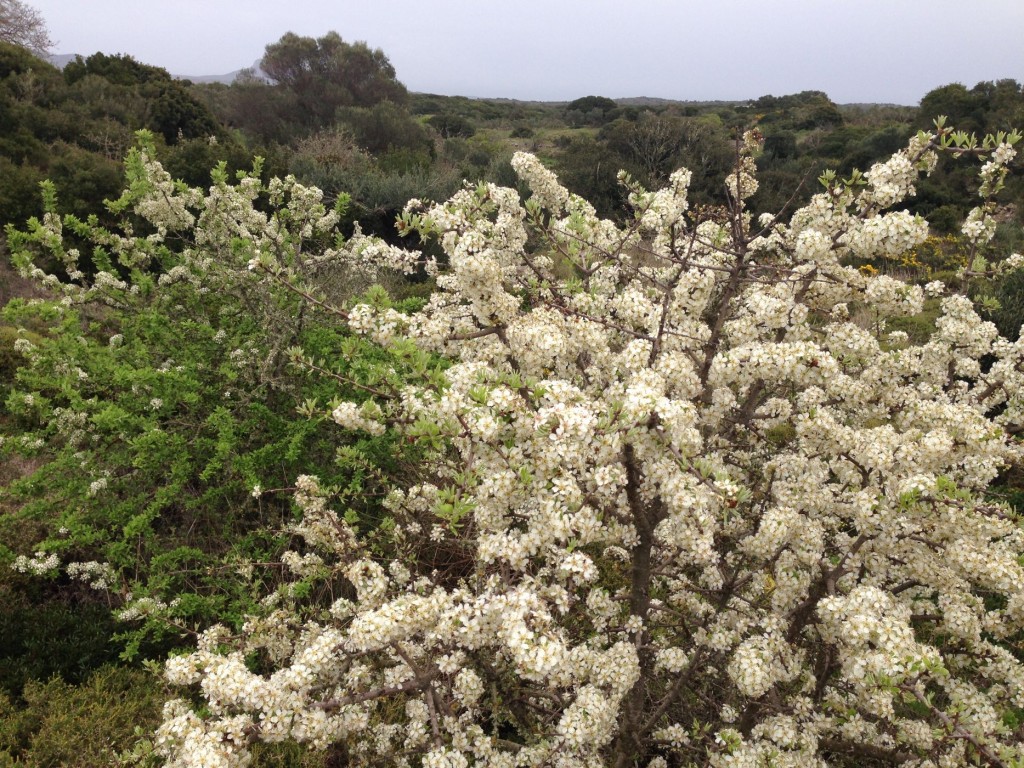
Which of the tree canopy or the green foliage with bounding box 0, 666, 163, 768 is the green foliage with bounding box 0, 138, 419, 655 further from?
the tree canopy

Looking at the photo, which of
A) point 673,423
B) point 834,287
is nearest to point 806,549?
point 673,423

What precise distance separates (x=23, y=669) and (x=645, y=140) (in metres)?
25.1

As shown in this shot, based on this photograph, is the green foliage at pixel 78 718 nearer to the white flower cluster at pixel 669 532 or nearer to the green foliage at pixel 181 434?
the green foliage at pixel 181 434

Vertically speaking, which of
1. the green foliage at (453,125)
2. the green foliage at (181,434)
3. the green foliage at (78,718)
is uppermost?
the green foliage at (453,125)

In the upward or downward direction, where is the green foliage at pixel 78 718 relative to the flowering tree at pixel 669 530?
downward

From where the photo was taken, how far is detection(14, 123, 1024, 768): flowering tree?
2674 mm

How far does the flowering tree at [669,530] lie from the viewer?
8.77ft

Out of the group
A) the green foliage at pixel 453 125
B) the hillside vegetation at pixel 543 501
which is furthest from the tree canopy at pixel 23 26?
the hillside vegetation at pixel 543 501

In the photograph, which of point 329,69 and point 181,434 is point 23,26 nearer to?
point 329,69

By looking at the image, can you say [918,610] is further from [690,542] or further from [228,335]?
[228,335]

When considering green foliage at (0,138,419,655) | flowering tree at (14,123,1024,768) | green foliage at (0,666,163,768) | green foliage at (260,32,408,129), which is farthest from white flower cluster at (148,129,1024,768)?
green foliage at (260,32,408,129)

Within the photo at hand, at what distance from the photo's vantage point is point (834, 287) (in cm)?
409

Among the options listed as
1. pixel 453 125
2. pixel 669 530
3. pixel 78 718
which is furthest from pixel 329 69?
pixel 669 530

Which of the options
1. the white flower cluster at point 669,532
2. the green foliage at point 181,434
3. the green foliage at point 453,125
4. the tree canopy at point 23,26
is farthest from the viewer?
the green foliage at point 453,125
